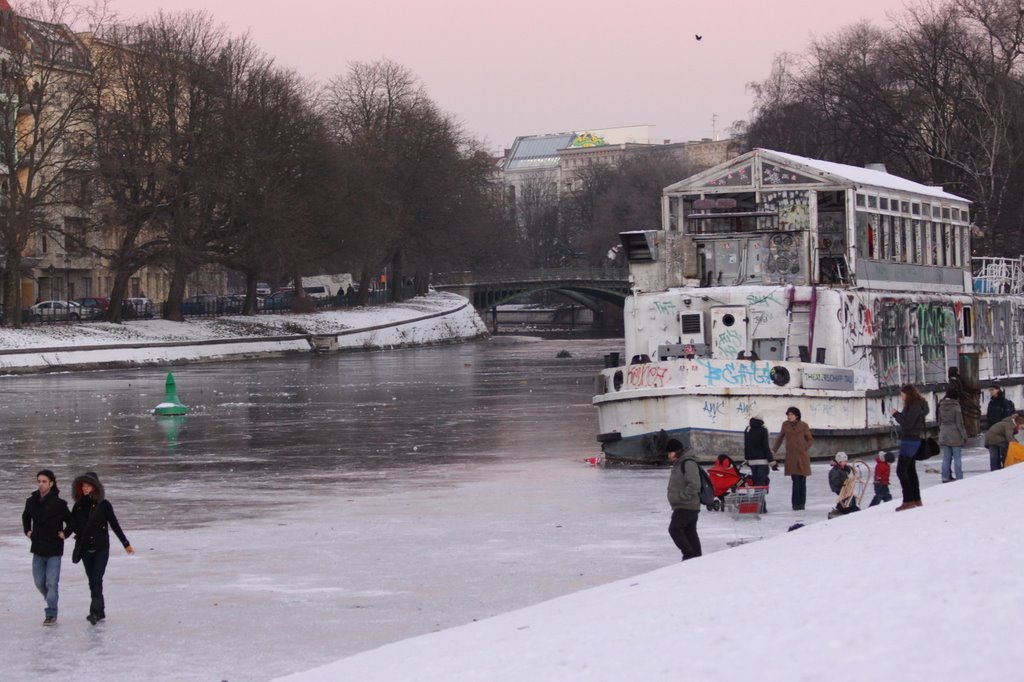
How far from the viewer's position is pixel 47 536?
13.9 m

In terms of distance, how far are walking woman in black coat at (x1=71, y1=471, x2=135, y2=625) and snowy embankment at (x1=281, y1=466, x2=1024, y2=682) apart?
371 cm

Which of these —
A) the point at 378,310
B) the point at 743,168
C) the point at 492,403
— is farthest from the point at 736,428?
the point at 378,310

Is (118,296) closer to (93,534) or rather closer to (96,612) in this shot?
(93,534)

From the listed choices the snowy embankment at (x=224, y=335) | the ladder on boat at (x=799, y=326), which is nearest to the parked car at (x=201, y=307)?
the snowy embankment at (x=224, y=335)

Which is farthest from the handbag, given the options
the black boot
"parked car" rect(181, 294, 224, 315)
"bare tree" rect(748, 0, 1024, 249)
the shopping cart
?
"parked car" rect(181, 294, 224, 315)

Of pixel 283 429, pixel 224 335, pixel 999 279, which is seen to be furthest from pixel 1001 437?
pixel 224 335

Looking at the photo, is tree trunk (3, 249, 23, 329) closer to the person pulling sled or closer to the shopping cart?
the shopping cart

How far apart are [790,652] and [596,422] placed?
28.6 m

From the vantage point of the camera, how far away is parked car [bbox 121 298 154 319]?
83.7 m

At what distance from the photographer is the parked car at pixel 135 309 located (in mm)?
83688

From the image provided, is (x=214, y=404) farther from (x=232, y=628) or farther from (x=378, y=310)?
(x=378, y=310)

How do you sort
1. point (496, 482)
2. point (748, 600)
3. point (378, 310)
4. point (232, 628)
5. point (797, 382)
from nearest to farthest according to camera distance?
point (748, 600), point (232, 628), point (496, 482), point (797, 382), point (378, 310)

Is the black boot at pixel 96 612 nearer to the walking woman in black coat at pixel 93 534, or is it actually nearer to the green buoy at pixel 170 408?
the walking woman in black coat at pixel 93 534

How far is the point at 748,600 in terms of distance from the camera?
384 inches
